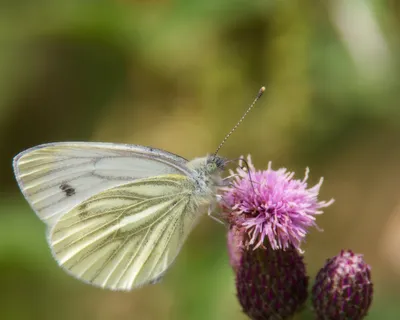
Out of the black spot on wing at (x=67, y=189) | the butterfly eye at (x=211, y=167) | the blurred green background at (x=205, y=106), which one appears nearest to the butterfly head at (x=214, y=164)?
the butterfly eye at (x=211, y=167)

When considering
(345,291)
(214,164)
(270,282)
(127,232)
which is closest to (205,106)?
(214,164)

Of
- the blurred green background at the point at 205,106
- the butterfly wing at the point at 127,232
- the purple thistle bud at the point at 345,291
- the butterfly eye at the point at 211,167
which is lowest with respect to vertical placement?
the butterfly wing at the point at 127,232

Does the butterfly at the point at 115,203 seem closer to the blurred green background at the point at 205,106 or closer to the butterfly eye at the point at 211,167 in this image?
the butterfly eye at the point at 211,167

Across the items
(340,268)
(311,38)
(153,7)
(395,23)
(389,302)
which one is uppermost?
(395,23)

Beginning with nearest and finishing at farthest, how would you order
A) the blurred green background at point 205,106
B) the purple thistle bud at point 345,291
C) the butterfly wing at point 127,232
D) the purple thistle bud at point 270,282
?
the purple thistle bud at point 345,291 → the purple thistle bud at point 270,282 → the butterfly wing at point 127,232 → the blurred green background at point 205,106

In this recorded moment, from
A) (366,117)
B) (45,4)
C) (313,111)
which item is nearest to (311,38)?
(313,111)

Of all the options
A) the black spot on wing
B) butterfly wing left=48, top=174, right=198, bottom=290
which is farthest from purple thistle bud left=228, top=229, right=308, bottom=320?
the black spot on wing

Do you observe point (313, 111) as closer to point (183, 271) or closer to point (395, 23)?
point (395, 23)
